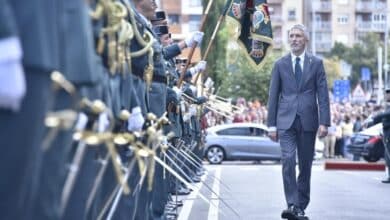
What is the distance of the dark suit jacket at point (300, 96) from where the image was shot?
11.3 metres

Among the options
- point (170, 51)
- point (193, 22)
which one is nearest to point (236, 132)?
point (170, 51)

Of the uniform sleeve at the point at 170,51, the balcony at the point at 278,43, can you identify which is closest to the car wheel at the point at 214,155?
the uniform sleeve at the point at 170,51

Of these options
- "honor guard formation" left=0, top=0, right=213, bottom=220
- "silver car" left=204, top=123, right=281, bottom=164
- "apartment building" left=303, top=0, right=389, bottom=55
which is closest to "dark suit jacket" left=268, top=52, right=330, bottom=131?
"honor guard formation" left=0, top=0, right=213, bottom=220

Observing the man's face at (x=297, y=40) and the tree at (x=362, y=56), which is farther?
the tree at (x=362, y=56)

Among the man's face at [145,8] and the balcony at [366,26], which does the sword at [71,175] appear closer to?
the man's face at [145,8]

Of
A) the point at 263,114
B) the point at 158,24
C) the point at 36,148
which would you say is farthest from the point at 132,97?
the point at 263,114

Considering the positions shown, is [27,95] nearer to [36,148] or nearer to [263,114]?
[36,148]

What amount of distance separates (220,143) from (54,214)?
1172 inches

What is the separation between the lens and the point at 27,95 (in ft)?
12.6

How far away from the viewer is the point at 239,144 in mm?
34000

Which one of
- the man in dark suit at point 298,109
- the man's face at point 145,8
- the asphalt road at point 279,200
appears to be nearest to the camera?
the man's face at point 145,8

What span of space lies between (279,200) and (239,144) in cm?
1999

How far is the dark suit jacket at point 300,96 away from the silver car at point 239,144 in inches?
870

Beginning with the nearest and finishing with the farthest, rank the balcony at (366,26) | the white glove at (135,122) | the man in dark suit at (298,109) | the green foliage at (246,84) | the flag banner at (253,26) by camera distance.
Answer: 1. the white glove at (135,122)
2. the man in dark suit at (298,109)
3. the flag banner at (253,26)
4. the green foliage at (246,84)
5. the balcony at (366,26)
